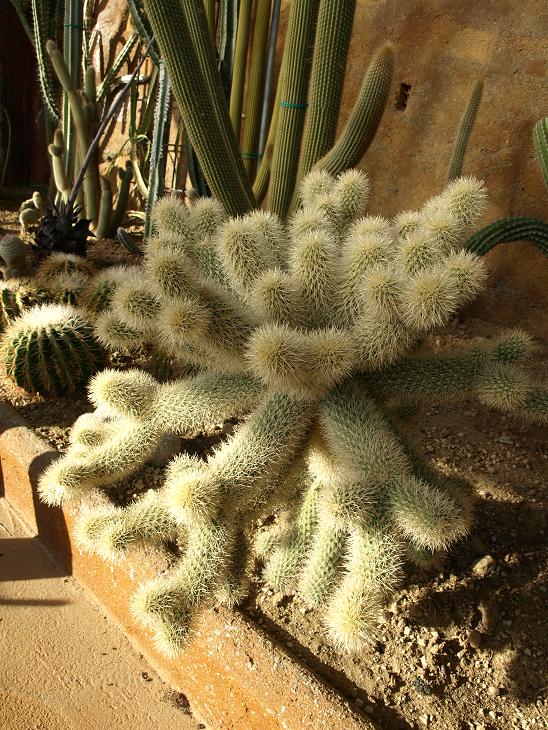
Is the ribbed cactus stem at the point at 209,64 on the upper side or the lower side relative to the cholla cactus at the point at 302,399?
upper

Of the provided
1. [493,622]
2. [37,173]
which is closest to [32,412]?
[493,622]

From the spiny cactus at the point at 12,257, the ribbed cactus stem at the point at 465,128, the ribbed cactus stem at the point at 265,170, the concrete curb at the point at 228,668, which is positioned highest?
the ribbed cactus stem at the point at 465,128

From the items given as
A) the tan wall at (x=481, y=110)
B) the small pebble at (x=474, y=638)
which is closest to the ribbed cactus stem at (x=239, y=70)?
the tan wall at (x=481, y=110)

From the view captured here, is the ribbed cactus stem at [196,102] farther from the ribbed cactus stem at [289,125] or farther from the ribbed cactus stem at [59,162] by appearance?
the ribbed cactus stem at [59,162]

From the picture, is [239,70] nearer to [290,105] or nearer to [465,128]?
[290,105]

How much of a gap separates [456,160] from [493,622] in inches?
87.4

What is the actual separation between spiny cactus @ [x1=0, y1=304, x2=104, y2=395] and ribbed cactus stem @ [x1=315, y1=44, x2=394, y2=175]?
3.93ft

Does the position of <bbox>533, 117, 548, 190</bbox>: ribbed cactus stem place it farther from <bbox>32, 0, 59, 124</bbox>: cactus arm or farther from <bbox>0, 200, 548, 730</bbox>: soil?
<bbox>32, 0, 59, 124</bbox>: cactus arm

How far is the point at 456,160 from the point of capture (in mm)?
3137

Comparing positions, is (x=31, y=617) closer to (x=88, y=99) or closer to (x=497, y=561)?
(x=497, y=561)

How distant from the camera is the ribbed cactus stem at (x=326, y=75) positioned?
2404mm

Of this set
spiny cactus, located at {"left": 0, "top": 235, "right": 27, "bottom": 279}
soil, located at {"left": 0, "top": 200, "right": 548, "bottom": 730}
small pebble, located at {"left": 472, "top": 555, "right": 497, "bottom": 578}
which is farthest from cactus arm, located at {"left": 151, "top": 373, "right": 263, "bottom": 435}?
spiny cactus, located at {"left": 0, "top": 235, "right": 27, "bottom": 279}

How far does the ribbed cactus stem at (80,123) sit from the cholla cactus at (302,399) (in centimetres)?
293

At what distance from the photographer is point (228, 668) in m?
1.52
